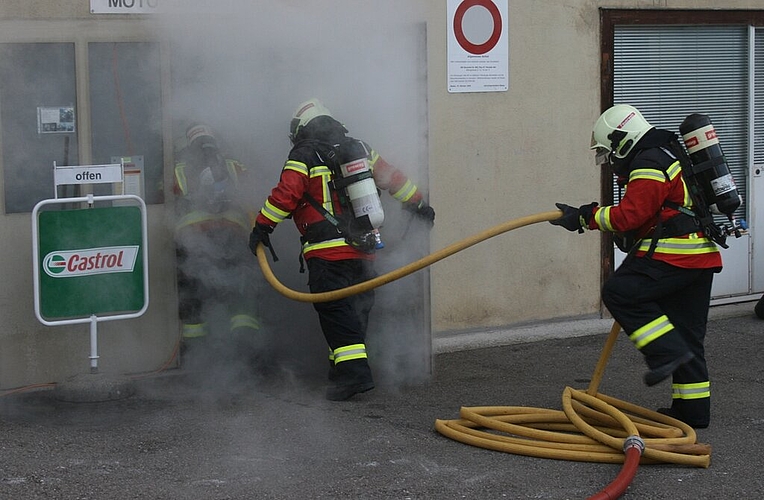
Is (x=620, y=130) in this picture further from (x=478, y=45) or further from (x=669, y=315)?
(x=478, y=45)

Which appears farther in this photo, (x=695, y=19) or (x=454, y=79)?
(x=695, y=19)

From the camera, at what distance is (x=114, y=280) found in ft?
20.8

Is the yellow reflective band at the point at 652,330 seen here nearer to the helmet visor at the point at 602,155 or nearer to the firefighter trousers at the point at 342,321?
the helmet visor at the point at 602,155

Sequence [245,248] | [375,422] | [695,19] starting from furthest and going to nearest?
[695,19]
[245,248]
[375,422]

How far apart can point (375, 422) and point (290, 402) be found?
24.7 inches

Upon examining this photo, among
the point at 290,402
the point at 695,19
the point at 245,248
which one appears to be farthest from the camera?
the point at 695,19

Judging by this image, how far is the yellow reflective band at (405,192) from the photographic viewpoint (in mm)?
6504

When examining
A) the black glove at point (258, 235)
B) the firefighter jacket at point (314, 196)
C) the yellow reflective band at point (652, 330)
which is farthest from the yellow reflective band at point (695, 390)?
the black glove at point (258, 235)

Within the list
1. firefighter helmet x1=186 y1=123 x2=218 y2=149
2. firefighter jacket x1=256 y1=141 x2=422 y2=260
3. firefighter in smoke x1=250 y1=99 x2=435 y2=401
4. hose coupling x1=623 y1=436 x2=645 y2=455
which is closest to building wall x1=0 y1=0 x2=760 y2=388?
firefighter jacket x1=256 y1=141 x2=422 y2=260

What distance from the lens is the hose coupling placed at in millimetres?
5008

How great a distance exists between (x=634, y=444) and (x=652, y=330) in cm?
77

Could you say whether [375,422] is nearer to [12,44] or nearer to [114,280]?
[114,280]

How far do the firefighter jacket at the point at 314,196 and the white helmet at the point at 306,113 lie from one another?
11cm

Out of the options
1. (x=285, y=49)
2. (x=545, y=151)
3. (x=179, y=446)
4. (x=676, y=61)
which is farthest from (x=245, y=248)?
(x=676, y=61)
